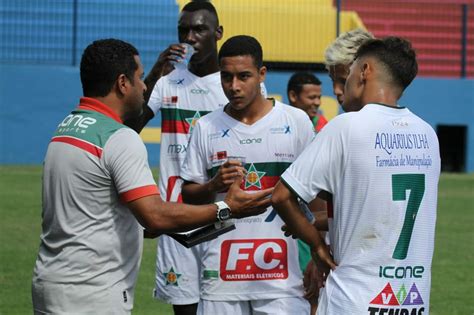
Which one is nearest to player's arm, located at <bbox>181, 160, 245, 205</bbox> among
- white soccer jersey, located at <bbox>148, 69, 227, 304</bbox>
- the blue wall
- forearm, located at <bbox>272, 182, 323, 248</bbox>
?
forearm, located at <bbox>272, 182, 323, 248</bbox>

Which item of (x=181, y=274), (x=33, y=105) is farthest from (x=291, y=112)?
(x=33, y=105)

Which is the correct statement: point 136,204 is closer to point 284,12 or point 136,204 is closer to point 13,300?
point 13,300

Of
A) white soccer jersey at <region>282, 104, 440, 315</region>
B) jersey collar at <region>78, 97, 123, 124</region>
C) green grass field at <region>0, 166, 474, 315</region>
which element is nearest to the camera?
white soccer jersey at <region>282, 104, 440, 315</region>

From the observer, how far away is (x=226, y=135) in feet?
20.5

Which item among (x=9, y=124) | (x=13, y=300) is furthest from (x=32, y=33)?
(x=13, y=300)

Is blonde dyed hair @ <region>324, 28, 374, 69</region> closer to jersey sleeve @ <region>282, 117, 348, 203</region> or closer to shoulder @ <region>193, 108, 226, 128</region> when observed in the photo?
shoulder @ <region>193, 108, 226, 128</region>

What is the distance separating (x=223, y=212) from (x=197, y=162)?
4.04 ft

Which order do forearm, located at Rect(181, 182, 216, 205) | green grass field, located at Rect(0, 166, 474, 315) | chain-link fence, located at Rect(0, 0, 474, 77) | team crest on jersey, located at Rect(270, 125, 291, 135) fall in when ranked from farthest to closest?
chain-link fence, located at Rect(0, 0, 474, 77), green grass field, located at Rect(0, 166, 474, 315), team crest on jersey, located at Rect(270, 125, 291, 135), forearm, located at Rect(181, 182, 216, 205)

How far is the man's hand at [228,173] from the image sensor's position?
563 cm

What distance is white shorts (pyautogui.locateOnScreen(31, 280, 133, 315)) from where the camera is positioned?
484 centimetres

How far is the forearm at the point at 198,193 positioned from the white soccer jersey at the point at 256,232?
85mm

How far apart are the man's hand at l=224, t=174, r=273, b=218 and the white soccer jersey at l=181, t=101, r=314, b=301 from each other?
2.78ft

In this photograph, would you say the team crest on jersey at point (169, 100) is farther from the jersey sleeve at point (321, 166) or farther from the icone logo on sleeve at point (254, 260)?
the jersey sleeve at point (321, 166)

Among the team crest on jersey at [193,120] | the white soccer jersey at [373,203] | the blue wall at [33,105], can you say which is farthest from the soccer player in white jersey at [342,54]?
the blue wall at [33,105]
